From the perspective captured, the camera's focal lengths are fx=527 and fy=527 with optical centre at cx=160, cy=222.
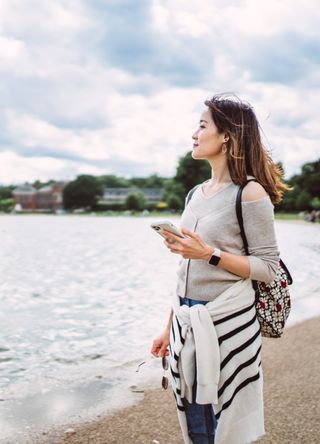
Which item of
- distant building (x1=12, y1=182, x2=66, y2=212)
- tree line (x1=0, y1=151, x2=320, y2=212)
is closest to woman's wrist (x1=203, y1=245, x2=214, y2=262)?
tree line (x1=0, y1=151, x2=320, y2=212)

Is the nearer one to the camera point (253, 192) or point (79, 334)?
point (253, 192)

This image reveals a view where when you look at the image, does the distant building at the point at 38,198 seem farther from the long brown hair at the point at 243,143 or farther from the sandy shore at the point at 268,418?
the long brown hair at the point at 243,143

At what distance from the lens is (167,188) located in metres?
120

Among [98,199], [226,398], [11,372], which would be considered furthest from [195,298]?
[98,199]

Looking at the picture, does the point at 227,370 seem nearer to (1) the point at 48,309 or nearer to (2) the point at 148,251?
(1) the point at 48,309

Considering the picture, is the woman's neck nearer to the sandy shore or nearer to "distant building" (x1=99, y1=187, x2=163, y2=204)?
the sandy shore

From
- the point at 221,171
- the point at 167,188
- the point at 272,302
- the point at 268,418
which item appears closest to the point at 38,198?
the point at 167,188

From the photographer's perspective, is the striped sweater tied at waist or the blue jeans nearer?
the striped sweater tied at waist

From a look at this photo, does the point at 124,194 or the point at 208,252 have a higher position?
the point at 124,194

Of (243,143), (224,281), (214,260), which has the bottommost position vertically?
(224,281)

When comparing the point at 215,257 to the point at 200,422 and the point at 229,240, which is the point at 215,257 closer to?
the point at 229,240

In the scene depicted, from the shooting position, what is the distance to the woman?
7.82 feet

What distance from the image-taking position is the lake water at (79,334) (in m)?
5.40

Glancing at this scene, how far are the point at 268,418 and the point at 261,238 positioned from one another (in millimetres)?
2648
